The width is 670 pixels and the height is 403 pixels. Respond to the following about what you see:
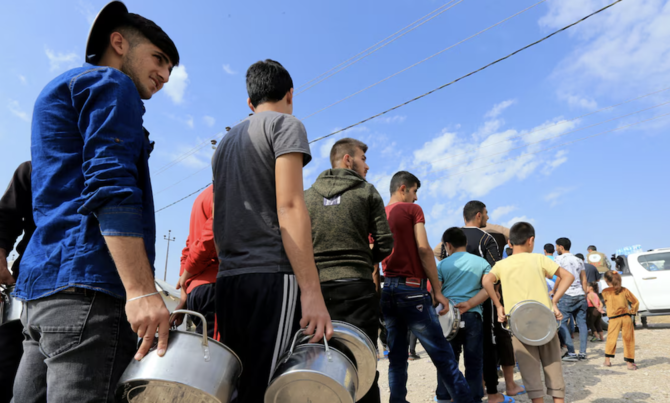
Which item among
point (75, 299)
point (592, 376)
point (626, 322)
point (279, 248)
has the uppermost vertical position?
point (279, 248)

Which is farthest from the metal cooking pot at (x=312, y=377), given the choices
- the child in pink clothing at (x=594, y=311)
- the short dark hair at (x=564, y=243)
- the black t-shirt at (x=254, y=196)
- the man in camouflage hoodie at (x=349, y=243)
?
the child in pink clothing at (x=594, y=311)

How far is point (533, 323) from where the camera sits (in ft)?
13.8

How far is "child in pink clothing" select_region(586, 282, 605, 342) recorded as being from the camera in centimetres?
994

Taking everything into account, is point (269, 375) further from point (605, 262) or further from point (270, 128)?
point (605, 262)

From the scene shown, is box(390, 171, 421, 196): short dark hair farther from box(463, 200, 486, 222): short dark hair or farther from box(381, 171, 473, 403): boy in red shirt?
box(463, 200, 486, 222): short dark hair

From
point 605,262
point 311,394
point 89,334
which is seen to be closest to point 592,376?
point 311,394

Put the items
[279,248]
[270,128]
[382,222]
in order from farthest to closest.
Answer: [382,222]
[270,128]
[279,248]

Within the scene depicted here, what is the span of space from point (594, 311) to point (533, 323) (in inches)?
286

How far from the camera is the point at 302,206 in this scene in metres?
1.74

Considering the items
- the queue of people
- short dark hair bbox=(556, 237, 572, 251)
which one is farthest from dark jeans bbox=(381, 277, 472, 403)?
short dark hair bbox=(556, 237, 572, 251)

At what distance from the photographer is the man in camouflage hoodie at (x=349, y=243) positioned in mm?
2984

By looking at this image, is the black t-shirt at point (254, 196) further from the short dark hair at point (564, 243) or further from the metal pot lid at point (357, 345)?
the short dark hair at point (564, 243)

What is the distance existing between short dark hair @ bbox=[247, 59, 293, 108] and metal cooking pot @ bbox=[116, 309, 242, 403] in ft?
3.69

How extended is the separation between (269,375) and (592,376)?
239 inches
